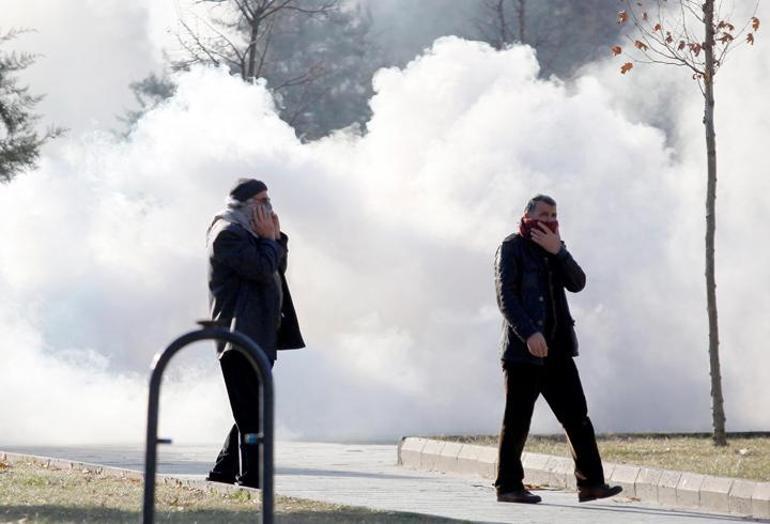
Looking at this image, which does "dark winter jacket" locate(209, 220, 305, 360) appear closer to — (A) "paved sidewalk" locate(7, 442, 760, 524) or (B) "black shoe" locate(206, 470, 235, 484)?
(B) "black shoe" locate(206, 470, 235, 484)

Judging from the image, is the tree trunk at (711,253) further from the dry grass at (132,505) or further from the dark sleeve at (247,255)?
the dark sleeve at (247,255)

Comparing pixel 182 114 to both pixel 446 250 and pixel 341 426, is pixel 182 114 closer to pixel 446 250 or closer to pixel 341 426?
pixel 446 250

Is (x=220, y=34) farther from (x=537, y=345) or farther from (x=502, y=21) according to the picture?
(x=537, y=345)

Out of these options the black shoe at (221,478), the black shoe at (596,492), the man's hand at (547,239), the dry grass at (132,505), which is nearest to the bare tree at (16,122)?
the dry grass at (132,505)

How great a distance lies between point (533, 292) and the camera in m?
12.6

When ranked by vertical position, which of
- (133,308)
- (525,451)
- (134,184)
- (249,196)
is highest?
(134,184)

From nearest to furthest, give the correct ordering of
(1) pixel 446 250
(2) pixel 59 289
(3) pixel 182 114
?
(1) pixel 446 250 → (2) pixel 59 289 → (3) pixel 182 114

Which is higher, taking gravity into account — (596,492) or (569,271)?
(569,271)

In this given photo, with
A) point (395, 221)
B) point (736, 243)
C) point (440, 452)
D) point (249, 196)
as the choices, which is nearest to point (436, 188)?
point (395, 221)

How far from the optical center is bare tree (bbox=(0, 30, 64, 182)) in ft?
104

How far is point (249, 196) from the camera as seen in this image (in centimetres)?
1230

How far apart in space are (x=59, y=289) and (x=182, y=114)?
3519 mm

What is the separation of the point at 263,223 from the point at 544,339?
5.94 ft

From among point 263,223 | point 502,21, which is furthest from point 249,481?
point 502,21
